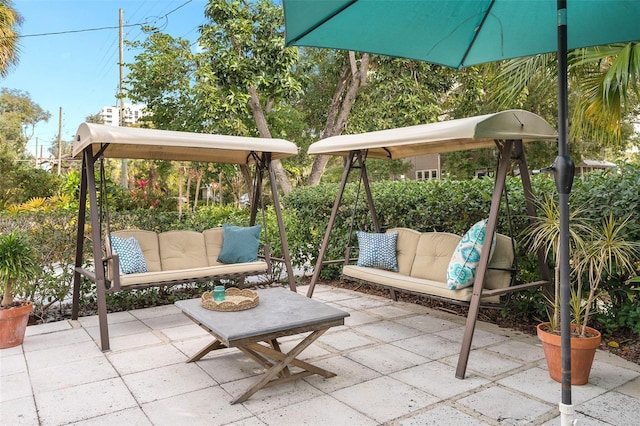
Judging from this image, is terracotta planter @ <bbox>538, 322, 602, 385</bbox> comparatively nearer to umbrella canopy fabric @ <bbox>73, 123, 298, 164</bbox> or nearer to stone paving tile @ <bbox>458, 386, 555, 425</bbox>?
stone paving tile @ <bbox>458, 386, 555, 425</bbox>

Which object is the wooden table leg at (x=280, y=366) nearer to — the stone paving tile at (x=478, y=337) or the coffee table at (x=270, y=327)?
the coffee table at (x=270, y=327)

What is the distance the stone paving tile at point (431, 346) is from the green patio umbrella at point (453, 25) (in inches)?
88.5

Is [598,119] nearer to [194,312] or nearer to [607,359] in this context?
[607,359]

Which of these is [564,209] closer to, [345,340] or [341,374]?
[341,374]

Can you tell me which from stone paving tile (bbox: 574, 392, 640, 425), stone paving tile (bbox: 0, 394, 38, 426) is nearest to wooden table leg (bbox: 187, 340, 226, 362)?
stone paving tile (bbox: 0, 394, 38, 426)

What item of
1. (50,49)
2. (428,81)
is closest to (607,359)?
(428,81)

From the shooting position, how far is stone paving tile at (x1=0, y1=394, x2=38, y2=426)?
8.28 feet

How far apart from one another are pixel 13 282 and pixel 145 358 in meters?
1.47

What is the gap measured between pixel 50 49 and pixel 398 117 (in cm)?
3752

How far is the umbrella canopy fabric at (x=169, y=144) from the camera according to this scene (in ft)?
12.7

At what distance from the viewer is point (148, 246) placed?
5.07 m

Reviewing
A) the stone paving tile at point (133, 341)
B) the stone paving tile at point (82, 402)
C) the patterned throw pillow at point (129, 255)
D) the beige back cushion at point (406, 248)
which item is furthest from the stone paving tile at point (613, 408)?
the patterned throw pillow at point (129, 255)

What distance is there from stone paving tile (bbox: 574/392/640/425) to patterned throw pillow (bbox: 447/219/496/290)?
1165 mm

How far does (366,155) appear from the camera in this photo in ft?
17.0
